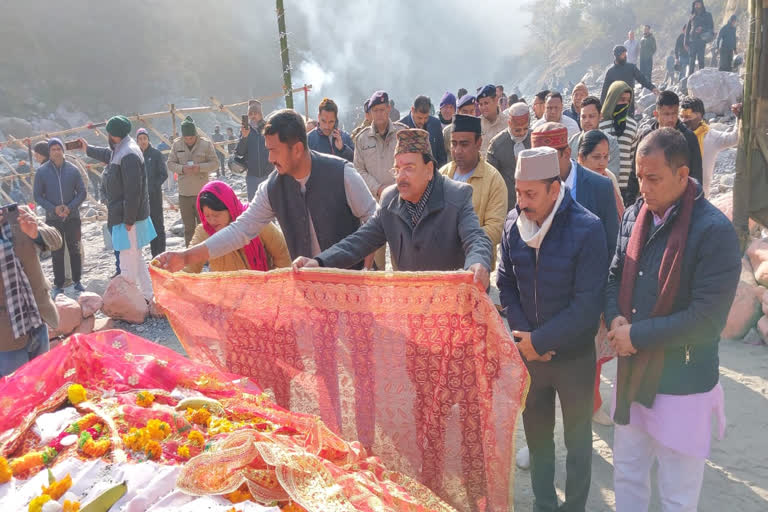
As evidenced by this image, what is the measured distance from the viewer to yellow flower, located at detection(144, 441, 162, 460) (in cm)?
243

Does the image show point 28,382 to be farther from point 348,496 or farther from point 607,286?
point 607,286

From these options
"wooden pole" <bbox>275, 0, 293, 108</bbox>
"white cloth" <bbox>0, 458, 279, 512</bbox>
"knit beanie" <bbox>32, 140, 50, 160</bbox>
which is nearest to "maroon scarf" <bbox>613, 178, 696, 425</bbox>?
"white cloth" <bbox>0, 458, 279, 512</bbox>

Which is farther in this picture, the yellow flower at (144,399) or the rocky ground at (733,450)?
the rocky ground at (733,450)

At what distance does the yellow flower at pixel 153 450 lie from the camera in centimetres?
243

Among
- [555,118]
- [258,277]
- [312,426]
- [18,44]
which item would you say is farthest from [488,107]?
[18,44]

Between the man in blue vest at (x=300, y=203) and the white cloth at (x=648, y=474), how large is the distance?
6.66ft

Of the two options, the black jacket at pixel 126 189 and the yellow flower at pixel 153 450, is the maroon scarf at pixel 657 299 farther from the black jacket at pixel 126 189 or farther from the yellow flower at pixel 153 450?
the black jacket at pixel 126 189

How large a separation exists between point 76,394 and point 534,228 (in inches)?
92.0

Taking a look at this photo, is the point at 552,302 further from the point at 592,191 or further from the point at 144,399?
the point at 144,399

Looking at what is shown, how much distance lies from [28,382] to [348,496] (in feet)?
5.83

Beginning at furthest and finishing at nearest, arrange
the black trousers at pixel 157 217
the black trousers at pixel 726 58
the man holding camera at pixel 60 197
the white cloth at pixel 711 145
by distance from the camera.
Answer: the black trousers at pixel 726 58 → the black trousers at pixel 157 217 → the man holding camera at pixel 60 197 → the white cloth at pixel 711 145

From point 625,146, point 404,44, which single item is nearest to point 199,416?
point 625,146

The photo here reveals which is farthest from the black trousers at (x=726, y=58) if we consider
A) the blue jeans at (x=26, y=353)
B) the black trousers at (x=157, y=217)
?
the blue jeans at (x=26, y=353)

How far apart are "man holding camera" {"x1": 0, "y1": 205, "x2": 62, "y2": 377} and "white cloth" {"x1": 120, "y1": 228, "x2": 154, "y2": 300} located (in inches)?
124
